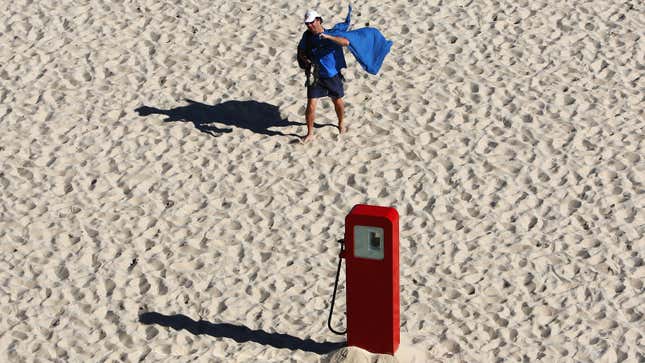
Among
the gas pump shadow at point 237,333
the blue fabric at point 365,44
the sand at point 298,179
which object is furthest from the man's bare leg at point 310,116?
the gas pump shadow at point 237,333

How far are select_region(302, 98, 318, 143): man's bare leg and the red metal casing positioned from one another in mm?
2659

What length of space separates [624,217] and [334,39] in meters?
2.80

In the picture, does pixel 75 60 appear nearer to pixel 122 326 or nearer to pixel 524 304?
pixel 122 326

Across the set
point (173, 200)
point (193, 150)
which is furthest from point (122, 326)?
point (193, 150)

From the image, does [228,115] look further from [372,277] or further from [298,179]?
[372,277]

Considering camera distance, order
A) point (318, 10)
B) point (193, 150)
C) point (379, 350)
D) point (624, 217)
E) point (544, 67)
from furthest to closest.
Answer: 1. point (318, 10)
2. point (544, 67)
3. point (193, 150)
4. point (624, 217)
5. point (379, 350)

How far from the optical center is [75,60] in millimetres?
12625

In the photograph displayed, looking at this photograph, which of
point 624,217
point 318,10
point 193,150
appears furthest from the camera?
point 318,10

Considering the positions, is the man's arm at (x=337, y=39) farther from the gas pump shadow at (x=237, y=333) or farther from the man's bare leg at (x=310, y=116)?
the gas pump shadow at (x=237, y=333)

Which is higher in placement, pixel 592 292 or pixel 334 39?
pixel 334 39

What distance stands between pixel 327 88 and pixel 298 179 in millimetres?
839

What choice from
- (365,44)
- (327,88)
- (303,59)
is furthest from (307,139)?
(365,44)

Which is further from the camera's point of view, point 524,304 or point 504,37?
point 504,37

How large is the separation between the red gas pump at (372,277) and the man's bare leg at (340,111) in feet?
8.78
